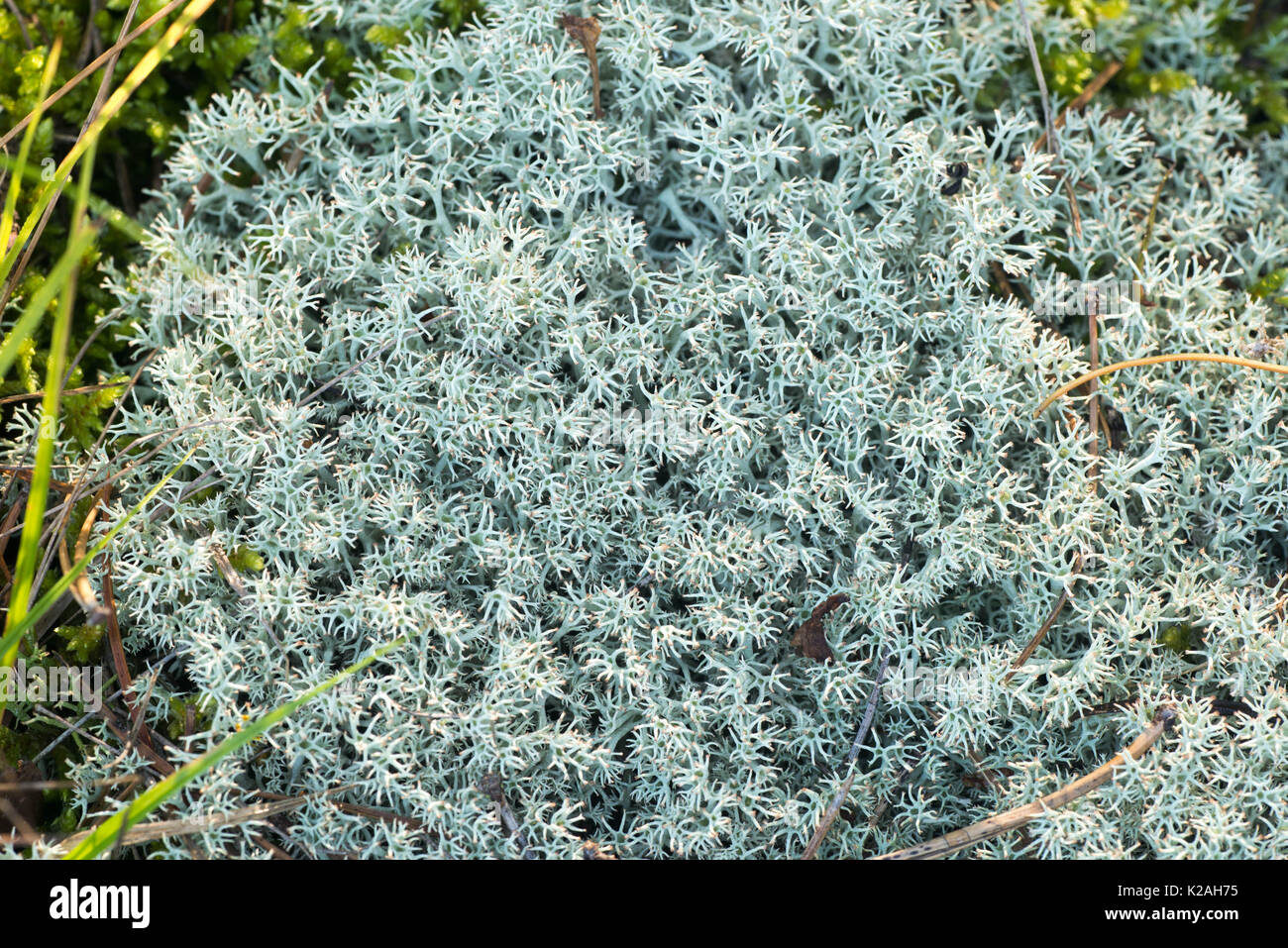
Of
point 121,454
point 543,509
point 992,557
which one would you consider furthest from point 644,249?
point 121,454

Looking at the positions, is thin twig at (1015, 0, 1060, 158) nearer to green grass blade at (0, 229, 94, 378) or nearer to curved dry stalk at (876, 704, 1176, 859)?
curved dry stalk at (876, 704, 1176, 859)

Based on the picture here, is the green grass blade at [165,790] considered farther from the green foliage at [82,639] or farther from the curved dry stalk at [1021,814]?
the curved dry stalk at [1021,814]

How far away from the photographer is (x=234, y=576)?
2299 mm

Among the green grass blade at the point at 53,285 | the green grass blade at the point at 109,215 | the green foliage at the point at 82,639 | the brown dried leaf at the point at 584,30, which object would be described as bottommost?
the green foliage at the point at 82,639

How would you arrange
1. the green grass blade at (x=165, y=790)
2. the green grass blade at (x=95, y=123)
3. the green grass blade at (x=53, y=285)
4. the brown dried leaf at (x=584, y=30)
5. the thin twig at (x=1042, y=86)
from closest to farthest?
the green grass blade at (x=53, y=285), the green grass blade at (x=165, y=790), the green grass blade at (x=95, y=123), the brown dried leaf at (x=584, y=30), the thin twig at (x=1042, y=86)

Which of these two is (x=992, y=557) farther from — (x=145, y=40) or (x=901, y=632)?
(x=145, y=40)

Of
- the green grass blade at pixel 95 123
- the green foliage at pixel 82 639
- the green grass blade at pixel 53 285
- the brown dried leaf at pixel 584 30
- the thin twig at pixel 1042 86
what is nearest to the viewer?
the green grass blade at pixel 53 285

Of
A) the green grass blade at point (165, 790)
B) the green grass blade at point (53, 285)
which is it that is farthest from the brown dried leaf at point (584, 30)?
the green grass blade at point (165, 790)

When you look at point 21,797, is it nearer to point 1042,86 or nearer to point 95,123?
point 95,123

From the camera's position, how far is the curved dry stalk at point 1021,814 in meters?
2.20

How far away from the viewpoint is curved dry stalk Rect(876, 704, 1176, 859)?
2.20 m

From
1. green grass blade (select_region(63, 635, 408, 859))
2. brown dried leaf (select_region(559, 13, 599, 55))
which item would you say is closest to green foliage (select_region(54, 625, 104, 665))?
green grass blade (select_region(63, 635, 408, 859))

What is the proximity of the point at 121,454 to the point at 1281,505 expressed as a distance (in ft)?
9.86

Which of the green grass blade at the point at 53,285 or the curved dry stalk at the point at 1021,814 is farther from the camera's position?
the curved dry stalk at the point at 1021,814
